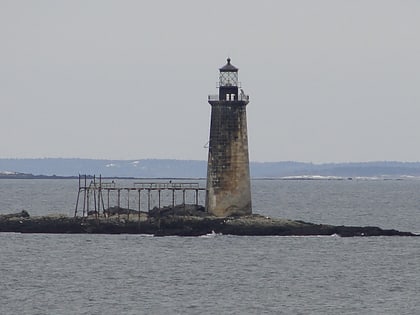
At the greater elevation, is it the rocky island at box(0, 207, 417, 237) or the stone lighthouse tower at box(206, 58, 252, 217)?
the stone lighthouse tower at box(206, 58, 252, 217)

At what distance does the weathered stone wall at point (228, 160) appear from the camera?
76.4 metres

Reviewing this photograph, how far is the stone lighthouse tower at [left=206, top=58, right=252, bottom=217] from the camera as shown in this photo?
7644 cm

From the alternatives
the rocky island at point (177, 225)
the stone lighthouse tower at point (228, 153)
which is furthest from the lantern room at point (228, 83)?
the rocky island at point (177, 225)

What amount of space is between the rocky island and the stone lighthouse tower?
3.38ft

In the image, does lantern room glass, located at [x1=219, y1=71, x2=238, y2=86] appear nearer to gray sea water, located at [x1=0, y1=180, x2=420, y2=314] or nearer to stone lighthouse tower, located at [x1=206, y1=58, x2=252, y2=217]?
stone lighthouse tower, located at [x1=206, y1=58, x2=252, y2=217]

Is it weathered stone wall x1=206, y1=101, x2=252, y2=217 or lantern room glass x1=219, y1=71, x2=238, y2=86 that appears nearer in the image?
weathered stone wall x1=206, y1=101, x2=252, y2=217

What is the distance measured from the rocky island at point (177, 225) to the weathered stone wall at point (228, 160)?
0.91 meters

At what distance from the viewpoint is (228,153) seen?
76.5 metres

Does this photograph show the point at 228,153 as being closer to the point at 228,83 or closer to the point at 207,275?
the point at 228,83

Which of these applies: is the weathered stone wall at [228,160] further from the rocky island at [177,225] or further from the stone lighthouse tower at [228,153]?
the rocky island at [177,225]

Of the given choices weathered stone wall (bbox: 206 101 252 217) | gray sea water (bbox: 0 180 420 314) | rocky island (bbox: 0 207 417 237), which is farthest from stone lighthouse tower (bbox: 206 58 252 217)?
gray sea water (bbox: 0 180 420 314)

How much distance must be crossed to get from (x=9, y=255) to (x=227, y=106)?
15.5 m

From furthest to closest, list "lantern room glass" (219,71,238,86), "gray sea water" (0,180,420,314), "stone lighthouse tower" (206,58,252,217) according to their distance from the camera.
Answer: "lantern room glass" (219,71,238,86)
"stone lighthouse tower" (206,58,252,217)
"gray sea water" (0,180,420,314)

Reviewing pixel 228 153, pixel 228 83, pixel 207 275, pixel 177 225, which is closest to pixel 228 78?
pixel 228 83
